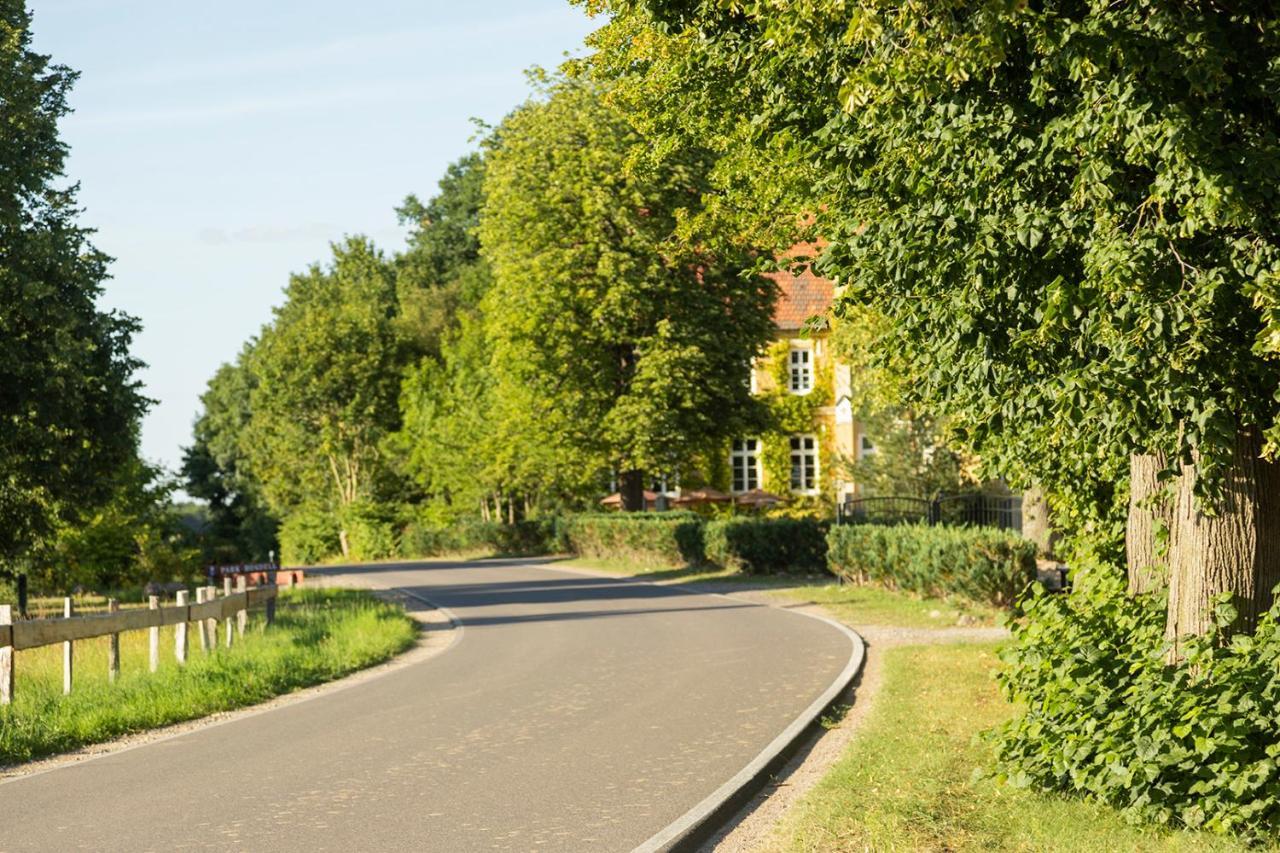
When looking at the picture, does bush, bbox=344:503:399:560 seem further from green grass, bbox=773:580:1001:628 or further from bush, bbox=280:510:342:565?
green grass, bbox=773:580:1001:628

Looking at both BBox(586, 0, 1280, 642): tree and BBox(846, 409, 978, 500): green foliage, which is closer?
BBox(586, 0, 1280, 642): tree

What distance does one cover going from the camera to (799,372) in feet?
206

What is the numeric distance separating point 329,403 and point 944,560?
189 feet

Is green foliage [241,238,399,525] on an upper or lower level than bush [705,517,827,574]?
upper

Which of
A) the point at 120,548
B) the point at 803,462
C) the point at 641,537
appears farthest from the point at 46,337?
the point at 803,462

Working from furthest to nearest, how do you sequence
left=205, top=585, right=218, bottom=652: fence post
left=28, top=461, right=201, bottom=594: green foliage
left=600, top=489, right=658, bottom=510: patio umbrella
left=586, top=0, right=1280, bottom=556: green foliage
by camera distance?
left=600, top=489, right=658, bottom=510: patio umbrella, left=28, top=461, right=201, bottom=594: green foliage, left=205, top=585, right=218, bottom=652: fence post, left=586, top=0, right=1280, bottom=556: green foliage

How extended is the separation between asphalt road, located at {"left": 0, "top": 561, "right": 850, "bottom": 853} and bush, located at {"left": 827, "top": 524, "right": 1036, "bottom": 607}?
11.9 ft

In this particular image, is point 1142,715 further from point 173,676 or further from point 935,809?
point 173,676

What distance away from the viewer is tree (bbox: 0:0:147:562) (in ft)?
91.8

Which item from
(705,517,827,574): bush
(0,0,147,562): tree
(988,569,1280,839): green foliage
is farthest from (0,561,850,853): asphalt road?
(705,517,827,574): bush

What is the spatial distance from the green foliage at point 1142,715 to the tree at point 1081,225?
18.2 inches

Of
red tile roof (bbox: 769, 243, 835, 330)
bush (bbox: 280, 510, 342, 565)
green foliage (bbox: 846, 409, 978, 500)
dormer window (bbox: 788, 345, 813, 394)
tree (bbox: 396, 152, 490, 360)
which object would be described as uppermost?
tree (bbox: 396, 152, 490, 360)

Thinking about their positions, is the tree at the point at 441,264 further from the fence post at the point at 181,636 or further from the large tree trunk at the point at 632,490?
the fence post at the point at 181,636

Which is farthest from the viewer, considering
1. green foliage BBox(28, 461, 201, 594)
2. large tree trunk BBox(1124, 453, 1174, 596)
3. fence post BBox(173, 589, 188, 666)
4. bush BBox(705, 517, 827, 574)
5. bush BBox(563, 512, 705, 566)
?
green foliage BBox(28, 461, 201, 594)
